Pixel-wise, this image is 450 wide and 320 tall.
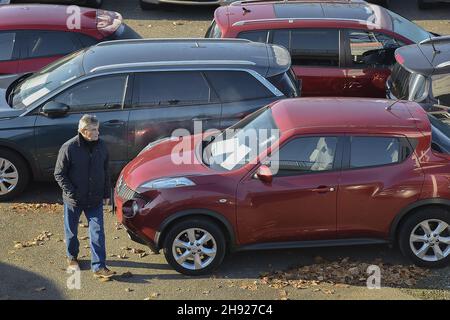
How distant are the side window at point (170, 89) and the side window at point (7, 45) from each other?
2.84 m

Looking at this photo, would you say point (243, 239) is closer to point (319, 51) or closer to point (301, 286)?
point (301, 286)

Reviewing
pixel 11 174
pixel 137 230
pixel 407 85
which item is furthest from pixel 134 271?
pixel 407 85

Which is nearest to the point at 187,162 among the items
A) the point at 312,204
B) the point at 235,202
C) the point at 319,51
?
the point at 235,202

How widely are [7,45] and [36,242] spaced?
154 inches

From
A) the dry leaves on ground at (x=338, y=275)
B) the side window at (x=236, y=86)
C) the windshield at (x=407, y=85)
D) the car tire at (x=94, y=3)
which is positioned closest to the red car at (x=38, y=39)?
the side window at (x=236, y=86)

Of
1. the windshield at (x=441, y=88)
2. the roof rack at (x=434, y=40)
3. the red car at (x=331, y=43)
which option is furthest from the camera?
the red car at (x=331, y=43)

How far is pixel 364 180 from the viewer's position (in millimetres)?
7438

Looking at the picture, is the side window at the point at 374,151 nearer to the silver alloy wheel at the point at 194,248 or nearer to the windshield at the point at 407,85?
the silver alloy wheel at the point at 194,248

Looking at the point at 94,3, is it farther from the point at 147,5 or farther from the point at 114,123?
the point at 114,123

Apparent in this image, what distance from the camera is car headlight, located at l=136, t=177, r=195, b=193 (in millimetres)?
7422

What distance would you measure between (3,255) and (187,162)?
224 centimetres

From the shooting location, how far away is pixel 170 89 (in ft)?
30.2

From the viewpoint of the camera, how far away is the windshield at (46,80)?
9.29 m

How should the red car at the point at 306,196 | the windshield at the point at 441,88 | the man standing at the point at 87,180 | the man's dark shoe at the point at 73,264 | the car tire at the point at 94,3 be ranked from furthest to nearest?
the car tire at the point at 94,3
the windshield at the point at 441,88
the man's dark shoe at the point at 73,264
the red car at the point at 306,196
the man standing at the point at 87,180
